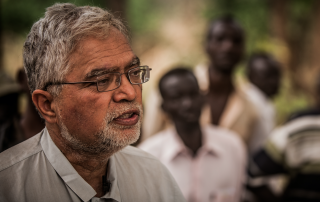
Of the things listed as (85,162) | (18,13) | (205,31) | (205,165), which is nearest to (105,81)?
(85,162)

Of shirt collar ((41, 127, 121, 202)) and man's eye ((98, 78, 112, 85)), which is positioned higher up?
man's eye ((98, 78, 112, 85))

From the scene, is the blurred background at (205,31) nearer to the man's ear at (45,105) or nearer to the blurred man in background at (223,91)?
the blurred man in background at (223,91)

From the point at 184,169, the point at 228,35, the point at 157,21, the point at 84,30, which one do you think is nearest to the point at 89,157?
the point at 84,30

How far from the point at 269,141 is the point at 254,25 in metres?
8.38

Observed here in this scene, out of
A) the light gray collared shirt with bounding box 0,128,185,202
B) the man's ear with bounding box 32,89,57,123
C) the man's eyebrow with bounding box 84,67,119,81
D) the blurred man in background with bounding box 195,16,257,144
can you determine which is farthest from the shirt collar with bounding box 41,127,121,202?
the blurred man in background with bounding box 195,16,257,144

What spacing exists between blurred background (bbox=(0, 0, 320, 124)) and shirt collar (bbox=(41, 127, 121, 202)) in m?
6.03

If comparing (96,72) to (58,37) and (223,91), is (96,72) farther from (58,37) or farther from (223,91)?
(223,91)

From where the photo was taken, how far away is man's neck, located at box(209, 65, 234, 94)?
13.0 ft

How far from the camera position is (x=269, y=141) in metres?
3.25

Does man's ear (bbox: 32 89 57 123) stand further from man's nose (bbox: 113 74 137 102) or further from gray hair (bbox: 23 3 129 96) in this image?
man's nose (bbox: 113 74 137 102)

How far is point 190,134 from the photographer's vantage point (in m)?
3.10

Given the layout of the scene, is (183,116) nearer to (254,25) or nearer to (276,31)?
(276,31)

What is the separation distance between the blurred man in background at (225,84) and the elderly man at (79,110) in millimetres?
2216

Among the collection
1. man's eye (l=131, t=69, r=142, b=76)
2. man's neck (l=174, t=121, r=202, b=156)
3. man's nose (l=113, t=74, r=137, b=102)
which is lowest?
man's neck (l=174, t=121, r=202, b=156)
